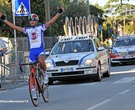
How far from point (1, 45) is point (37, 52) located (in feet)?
16.8

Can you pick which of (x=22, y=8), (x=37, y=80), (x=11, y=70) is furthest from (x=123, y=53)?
(x=37, y=80)

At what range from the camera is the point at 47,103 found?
1091 cm

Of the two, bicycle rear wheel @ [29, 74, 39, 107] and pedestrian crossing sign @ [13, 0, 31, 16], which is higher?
pedestrian crossing sign @ [13, 0, 31, 16]

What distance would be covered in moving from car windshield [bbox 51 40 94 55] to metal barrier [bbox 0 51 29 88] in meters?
1.79

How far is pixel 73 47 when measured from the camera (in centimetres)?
1706

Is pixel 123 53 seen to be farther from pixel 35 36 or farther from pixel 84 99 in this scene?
pixel 35 36

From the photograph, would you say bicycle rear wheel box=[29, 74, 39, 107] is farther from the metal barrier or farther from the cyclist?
the metal barrier

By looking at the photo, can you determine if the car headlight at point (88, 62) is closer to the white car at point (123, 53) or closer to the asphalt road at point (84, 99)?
the asphalt road at point (84, 99)

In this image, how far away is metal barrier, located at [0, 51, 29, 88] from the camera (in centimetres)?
1691

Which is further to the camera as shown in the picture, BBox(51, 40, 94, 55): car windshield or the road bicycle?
BBox(51, 40, 94, 55): car windshield

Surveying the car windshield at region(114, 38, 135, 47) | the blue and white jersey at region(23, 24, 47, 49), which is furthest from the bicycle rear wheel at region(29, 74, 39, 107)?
the car windshield at region(114, 38, 135, 47)

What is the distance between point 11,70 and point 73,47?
2607 mm

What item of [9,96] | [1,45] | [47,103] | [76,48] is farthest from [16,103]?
[76,48]

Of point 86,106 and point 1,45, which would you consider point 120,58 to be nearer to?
point 1,45
